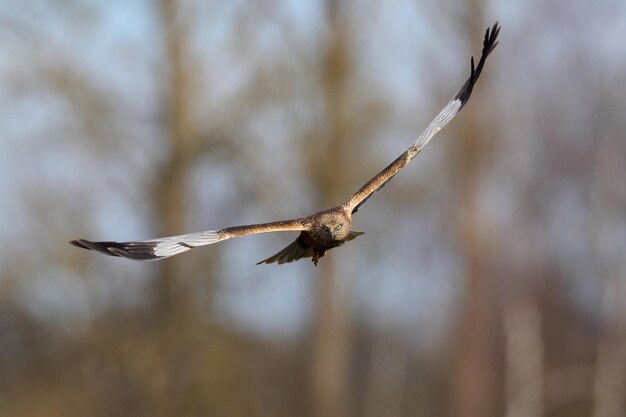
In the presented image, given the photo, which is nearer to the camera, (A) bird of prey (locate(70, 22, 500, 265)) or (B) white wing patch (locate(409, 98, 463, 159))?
(A) bird of prey (locate(70, 22, 500, 265))

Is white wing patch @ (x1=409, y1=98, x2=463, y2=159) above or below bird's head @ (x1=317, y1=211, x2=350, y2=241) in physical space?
above

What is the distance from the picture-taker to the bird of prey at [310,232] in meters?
6.04

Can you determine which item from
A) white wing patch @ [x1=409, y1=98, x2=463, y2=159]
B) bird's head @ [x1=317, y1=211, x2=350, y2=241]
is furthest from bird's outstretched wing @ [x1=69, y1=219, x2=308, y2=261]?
white wing patch @ [x1=409, y1=98, x2=463, y2=159]

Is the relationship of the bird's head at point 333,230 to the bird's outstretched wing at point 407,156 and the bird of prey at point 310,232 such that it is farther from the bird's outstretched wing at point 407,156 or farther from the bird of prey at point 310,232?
the bird's outstretched wing at point 407,156

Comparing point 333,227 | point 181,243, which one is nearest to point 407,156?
point 333,227

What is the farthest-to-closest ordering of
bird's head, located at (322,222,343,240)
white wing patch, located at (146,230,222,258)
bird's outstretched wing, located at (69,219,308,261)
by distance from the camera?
bird's head, located at (322,222,343,240) < white wing patch, located at (146,230,222,258) < bird's outstretched wing, located at (69,219,308,261)

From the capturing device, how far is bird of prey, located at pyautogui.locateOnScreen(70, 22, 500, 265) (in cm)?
604

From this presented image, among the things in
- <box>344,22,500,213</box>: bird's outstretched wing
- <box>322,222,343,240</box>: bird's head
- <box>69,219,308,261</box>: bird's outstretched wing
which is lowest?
<box>69,219,308,261</box>: bird's outstretched wing

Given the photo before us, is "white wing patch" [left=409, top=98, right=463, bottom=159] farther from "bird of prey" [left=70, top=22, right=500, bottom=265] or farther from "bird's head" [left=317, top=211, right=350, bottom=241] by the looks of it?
"bird's head" [left=317, top=211, right=350, bottom=241]

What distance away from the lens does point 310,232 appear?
6723 mm

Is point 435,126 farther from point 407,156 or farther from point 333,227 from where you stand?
point 333,227

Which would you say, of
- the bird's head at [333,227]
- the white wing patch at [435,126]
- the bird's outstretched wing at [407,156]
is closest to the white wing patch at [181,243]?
the bird's head at [333,227]

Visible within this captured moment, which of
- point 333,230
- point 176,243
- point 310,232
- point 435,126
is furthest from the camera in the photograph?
point 435,126

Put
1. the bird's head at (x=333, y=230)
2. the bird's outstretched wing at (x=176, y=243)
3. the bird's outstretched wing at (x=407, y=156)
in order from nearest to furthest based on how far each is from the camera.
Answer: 1. the bird's outstretched wing at (x=176, y=243)
2. the bird's head at (x=333, y=230)
3. the bird's outstretched wing at (x=407, y=156)
